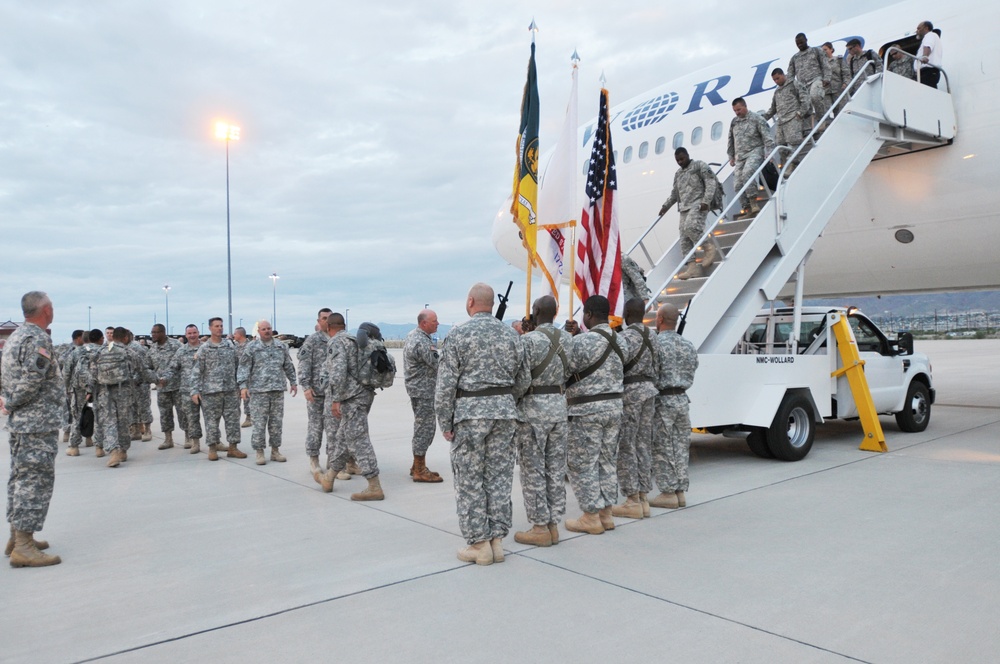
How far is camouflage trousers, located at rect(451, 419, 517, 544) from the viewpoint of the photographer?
460 centimetres

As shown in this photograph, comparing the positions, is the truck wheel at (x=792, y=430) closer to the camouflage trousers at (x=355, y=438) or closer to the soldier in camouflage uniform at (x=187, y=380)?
the camouflage trousers at (x=355, y=438)

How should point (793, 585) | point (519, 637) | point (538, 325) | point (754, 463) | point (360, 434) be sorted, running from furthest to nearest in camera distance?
point (754, 463), point (360, 434), point (538, 325), point (793, 585), point (519, 637)

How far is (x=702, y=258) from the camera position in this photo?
880 centimetres

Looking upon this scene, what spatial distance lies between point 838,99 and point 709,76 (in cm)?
378

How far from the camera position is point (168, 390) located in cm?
1024

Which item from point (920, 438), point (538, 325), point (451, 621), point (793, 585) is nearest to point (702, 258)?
point (920, 438)

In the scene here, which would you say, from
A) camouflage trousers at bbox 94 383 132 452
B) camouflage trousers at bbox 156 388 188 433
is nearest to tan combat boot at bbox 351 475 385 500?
camouflage trousers at bbox 94 383 132 452

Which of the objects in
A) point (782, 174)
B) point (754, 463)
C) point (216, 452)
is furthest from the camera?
point (216, 452)

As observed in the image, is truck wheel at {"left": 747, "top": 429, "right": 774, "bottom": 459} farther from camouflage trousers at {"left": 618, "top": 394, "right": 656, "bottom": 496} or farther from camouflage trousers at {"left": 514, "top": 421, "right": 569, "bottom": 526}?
camouflage trousers at {"left": 514, "top": 421, "right": 569, "bottom": 526}

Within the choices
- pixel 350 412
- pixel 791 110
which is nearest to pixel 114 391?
pixel 350 412

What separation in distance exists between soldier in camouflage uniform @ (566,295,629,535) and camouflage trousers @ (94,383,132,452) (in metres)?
6.26

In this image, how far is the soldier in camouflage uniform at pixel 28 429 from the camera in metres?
4.86

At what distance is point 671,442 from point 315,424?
367 centimetres

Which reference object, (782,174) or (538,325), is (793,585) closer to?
(538,325)
